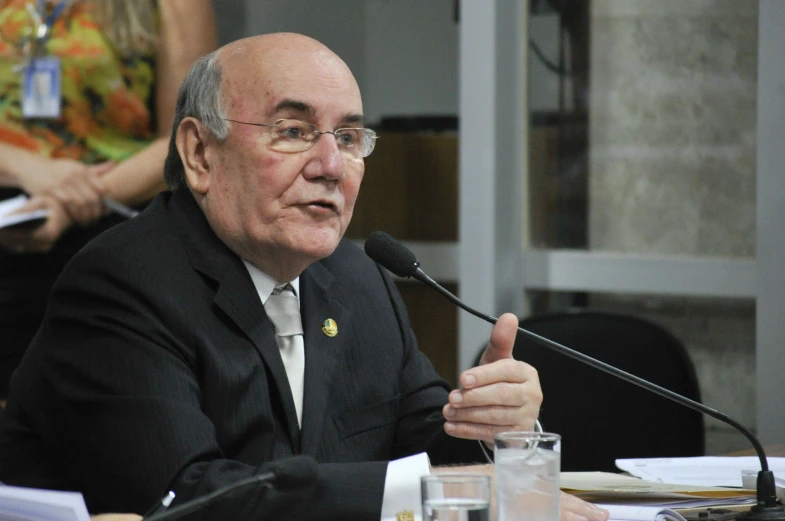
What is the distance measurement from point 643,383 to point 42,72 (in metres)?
2.31

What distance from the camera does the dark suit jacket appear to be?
1.52 m

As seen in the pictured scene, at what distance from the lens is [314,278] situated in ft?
6.63

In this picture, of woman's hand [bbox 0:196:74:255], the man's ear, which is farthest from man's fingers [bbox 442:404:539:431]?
woman's hand [bbox 0:196:74:255]

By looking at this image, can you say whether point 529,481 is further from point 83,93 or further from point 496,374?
point 83,93

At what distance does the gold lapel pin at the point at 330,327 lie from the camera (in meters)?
1.93

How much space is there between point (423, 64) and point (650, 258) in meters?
1.03

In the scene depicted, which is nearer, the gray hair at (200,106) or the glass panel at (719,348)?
the gray hair at (200,106)

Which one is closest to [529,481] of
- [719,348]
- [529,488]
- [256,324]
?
[529,488]

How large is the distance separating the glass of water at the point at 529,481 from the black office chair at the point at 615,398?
1152 mm

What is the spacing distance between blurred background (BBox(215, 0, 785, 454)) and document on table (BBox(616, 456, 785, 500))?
1.21 meters

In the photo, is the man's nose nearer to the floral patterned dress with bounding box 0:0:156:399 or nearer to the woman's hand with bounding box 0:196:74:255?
the floral patterned dress with bounding box 0:0:156:399

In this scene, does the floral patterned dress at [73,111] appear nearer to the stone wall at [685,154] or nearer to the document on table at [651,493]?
the stone wall at [685,154]

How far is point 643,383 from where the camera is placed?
5.05 ft

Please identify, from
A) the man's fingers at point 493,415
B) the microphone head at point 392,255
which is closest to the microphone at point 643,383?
the microphone head at point 392,255
